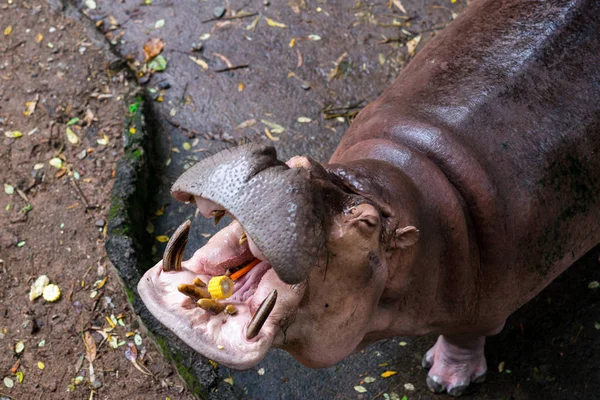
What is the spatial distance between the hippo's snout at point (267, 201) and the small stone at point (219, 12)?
125 inches

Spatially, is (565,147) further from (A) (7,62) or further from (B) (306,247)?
(A) (7,62)

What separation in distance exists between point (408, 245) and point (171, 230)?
80.4 inches

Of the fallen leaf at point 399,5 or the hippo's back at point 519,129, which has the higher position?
the hippo's back at point 519,129

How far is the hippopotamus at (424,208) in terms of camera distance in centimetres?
199

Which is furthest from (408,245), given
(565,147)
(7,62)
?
(7,62)

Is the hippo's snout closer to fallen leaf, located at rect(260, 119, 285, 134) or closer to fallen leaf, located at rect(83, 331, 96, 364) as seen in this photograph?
fallen leaf, located at rect(83, 331, 96, 364)

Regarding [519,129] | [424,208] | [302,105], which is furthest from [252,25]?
[424,208]

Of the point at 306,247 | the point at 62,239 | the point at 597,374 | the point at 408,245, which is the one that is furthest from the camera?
the point at 62,239

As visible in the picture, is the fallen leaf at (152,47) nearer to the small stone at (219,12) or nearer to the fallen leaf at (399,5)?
the small stone at (219,12)

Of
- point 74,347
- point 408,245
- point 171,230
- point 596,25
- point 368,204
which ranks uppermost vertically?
point 596,25

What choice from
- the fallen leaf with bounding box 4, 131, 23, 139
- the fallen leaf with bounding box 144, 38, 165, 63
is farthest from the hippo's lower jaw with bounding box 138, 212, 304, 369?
the fallen leaf with bounding box 144, 38, 165, 63

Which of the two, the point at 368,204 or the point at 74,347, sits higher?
the point at 368,204

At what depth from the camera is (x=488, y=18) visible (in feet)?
9.95

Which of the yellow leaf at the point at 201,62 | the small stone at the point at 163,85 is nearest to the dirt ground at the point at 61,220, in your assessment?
the small stone at the point at 163,85
